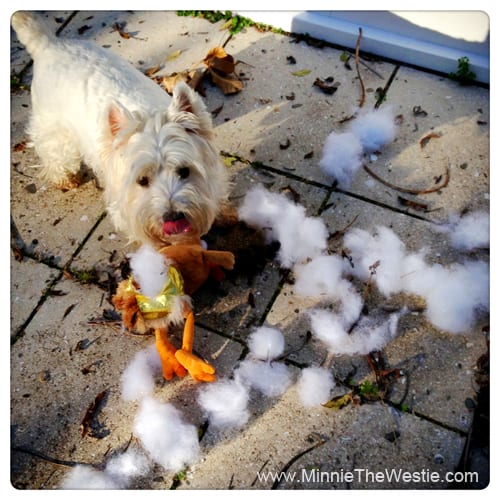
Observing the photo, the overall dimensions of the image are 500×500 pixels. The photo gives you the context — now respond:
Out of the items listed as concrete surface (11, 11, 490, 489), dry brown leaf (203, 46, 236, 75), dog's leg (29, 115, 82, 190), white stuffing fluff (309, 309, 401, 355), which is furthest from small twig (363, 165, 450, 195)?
dog's leg (29, 115, 82, 190)

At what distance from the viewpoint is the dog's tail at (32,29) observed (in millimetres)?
4059

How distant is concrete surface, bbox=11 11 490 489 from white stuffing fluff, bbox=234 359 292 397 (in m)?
0.06

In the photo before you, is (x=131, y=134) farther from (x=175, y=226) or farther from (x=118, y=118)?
(x=175, y=226)

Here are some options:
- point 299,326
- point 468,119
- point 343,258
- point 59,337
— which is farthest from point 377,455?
point 468,119

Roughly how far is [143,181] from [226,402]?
56.3 inches

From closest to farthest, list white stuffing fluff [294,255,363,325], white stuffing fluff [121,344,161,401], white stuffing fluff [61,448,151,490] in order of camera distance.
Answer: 1. white stuffing fluff [61,448,151,490]
2. white stuffing fluff [121,344,161,401]
3. white stuffing fluff [294,255,363,325]

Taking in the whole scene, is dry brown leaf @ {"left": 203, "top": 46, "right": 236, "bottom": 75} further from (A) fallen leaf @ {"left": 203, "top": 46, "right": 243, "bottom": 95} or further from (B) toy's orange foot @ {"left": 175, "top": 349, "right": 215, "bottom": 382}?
(B) toy's orange foot @ {"left": 175, "top": 349, "right": 215, "bottom": 382}

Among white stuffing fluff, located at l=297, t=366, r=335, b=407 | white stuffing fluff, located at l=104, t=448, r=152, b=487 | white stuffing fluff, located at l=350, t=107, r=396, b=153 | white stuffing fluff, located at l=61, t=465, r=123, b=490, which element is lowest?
white stuffing fluff, located at l=61, t=465, r=123, b=490

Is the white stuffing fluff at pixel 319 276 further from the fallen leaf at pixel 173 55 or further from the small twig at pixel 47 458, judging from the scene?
the fallen leaf at pixel 173 55

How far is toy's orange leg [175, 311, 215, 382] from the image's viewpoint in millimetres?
3398

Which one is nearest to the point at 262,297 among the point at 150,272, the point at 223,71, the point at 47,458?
the point at 150,272

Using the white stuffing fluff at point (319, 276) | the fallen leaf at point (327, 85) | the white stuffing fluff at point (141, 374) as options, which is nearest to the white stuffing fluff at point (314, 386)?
the white stuffing fluff at point (319, 276)

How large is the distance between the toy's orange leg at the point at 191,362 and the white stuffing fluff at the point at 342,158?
170 centimetres

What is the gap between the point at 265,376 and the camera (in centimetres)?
359
